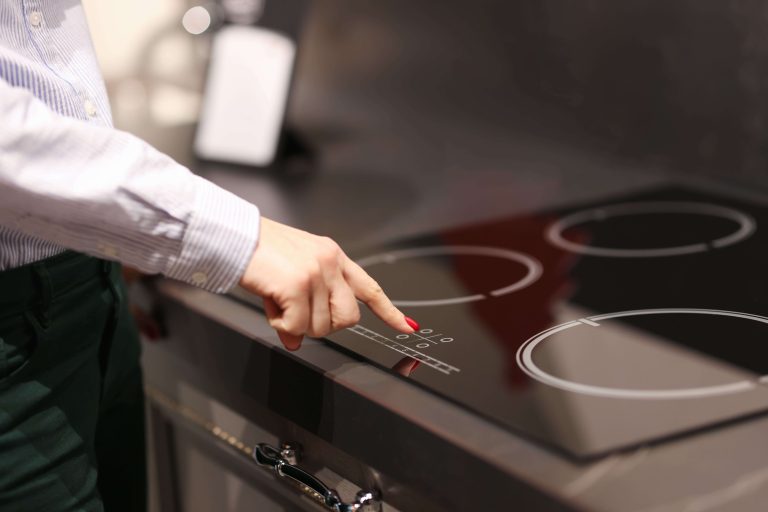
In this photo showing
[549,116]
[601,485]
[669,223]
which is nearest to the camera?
[601,485]

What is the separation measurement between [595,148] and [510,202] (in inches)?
7.8

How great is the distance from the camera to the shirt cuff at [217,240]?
1.72 ft

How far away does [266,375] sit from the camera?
2.17 ft

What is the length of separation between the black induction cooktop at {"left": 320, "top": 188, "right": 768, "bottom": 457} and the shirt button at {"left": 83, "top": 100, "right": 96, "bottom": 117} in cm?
23

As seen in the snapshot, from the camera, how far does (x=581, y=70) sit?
3.71 ft

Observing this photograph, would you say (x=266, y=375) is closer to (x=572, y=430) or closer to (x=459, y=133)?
(x=572, y=430)

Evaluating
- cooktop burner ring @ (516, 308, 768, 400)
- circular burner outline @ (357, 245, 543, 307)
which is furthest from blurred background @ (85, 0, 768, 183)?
cooktop burner ring @ (516, 308, 768, 400)

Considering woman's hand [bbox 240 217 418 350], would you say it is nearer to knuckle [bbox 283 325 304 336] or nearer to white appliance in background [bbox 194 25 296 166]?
knuckle [bbox 283 325 304 336]

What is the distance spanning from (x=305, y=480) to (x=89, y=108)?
0.31 meters

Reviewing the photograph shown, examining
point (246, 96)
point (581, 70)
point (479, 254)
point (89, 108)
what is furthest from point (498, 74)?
point (89, 108)

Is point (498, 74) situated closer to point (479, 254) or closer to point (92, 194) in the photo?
point (479, 254)

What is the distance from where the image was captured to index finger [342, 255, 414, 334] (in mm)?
570

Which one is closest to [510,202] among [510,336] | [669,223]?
[669,223]

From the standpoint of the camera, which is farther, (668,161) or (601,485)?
(668,161)
